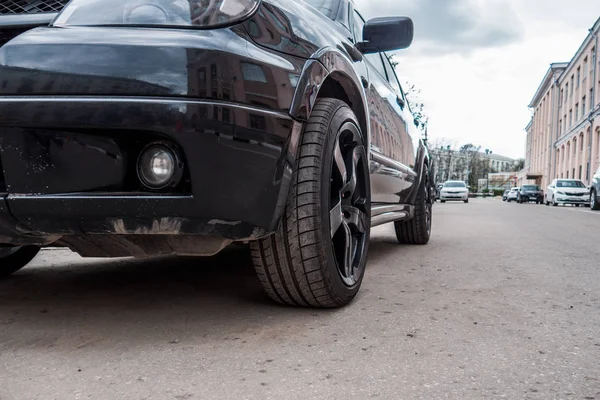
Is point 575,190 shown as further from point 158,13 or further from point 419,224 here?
point 158,13

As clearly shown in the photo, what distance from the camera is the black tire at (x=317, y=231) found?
6.71 ft

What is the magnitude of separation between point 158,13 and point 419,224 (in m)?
3.68

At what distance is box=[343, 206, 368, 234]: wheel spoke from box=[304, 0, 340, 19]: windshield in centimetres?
110

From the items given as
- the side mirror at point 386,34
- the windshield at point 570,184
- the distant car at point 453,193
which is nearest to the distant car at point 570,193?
the windshield at point 570,184

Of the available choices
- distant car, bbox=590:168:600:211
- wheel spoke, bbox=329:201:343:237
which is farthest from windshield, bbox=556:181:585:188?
wheel spoke, bbox=329:201:343:237

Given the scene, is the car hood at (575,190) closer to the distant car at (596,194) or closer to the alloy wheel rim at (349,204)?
the distant car at (596,194)

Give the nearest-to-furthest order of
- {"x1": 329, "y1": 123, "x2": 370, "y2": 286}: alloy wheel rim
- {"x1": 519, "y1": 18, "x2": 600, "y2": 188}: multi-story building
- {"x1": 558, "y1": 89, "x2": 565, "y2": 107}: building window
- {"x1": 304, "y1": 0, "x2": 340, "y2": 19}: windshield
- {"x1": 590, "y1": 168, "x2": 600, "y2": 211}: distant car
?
{"x1": 329, "y1": 123, "x2": 370, "y2": 286}: alloy wheel rim, {"x1": 304, "y1": 0, "x2": 340, "y2": 19}: windshield, {"x1": 590, "y1": 168, "x2": 600, "y2": 211}: distant car, {"x1": 519, "y1": 18, "x2": 600, "y2": 188}: multi-story building, {"x1": 558, "y1": 89, "x2": 565, "y2": 107}: building window

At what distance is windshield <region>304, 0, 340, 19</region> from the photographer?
9.32ft

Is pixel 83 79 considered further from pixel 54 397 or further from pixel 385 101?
pixel 385 101

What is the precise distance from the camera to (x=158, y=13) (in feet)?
5.90

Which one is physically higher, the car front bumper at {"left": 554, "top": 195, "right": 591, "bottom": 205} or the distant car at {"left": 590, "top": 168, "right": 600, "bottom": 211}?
the distant car at {"left": 590, "top": 168, "right": 600, "bottom": 211}

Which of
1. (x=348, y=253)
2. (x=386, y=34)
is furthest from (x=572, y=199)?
(x=348, y=253)

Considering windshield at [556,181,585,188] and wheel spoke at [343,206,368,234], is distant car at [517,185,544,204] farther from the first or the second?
wheel spoke at [343,206,368,234]

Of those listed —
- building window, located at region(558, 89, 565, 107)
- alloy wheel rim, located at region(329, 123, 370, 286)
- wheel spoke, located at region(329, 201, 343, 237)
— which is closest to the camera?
wheel spoke, located at region(329, 201, 343, 237)
